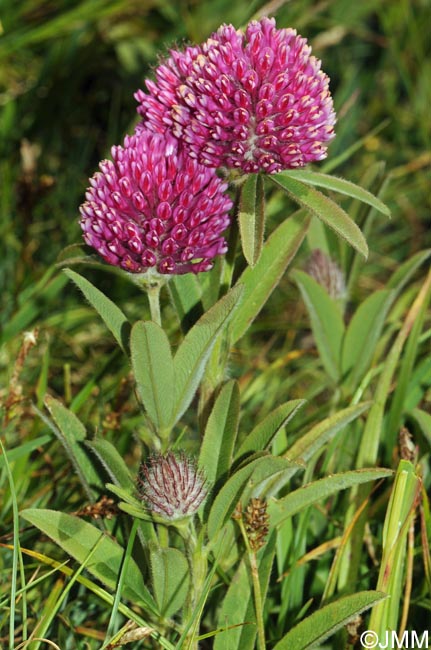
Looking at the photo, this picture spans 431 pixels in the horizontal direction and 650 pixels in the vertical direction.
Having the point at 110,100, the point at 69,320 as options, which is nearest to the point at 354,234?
the point at 69,320

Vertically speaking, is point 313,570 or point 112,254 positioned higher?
point 112,254

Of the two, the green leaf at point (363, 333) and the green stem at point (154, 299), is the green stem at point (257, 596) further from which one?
the green leaf at point (363, 333)

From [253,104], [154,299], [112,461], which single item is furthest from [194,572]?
[253,104]

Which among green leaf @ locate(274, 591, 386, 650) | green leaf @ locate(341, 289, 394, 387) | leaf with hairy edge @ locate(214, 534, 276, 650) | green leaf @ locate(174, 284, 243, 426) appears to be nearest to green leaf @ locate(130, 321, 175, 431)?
green leaf @ locate(174, 284, 243, 426)

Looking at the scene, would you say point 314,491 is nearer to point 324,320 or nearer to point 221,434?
point 221,434

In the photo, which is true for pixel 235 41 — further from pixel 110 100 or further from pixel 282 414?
pixel 110 100

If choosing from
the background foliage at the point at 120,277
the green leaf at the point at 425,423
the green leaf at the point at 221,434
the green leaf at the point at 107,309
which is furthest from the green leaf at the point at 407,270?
the green leaf at the point at 107,309
